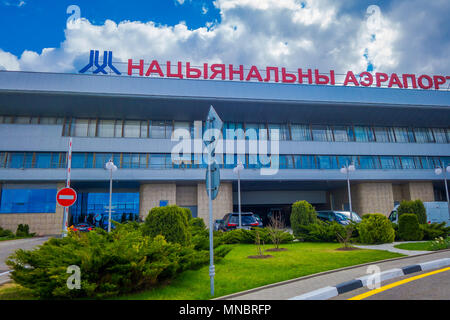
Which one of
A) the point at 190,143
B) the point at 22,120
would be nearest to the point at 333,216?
the point at 190,143

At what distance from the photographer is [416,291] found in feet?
20.2

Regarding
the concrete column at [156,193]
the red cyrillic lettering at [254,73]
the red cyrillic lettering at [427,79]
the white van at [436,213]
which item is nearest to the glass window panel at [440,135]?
the red cyrillic lettering at [427,79]

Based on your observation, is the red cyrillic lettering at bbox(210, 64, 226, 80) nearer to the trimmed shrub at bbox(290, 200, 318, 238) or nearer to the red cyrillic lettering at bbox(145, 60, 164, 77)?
the red cyrillic lettering at bbox(145, 60, 164, 77)

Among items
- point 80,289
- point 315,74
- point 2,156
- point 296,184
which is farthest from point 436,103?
point 2,156

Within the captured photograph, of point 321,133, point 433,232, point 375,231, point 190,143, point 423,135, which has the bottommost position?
point 433,232

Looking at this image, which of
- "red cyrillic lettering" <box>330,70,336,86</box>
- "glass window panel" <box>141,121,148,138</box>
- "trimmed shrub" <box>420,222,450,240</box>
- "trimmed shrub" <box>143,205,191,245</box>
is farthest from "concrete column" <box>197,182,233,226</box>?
"trimmed shrub" <box>143,205,191,245</box>

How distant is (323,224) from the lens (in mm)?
16047

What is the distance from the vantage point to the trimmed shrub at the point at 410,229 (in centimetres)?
1553

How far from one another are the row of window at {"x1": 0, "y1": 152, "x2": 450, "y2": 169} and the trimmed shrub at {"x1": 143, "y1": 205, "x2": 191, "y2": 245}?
2181 centimetres

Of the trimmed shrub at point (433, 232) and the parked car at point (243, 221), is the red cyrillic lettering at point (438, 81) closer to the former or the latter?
the trimmed shrub at point (433, 232)

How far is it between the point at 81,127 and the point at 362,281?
29983mm

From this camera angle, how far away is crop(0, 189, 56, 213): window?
1145 inches

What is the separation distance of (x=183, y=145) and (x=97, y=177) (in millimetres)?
8581

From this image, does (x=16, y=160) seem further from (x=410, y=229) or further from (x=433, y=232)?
(x=433, y=232)
